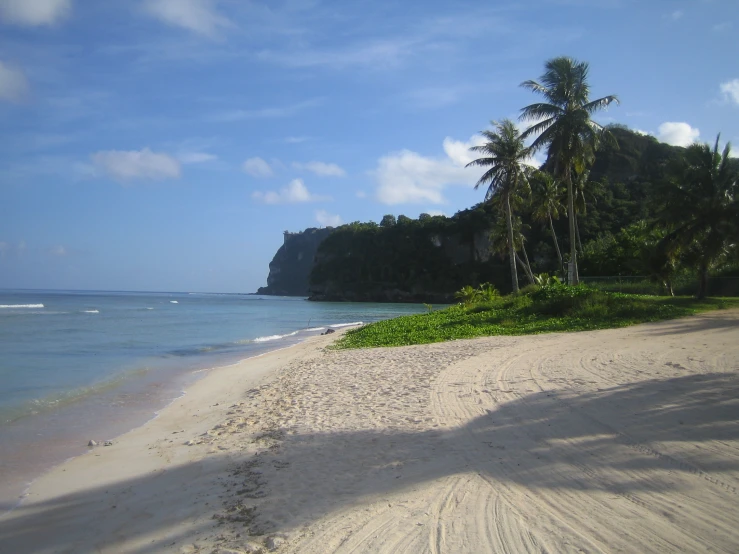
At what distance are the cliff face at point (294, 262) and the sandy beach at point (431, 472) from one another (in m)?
170

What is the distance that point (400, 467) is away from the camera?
5102 mm

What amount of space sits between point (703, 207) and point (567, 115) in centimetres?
706

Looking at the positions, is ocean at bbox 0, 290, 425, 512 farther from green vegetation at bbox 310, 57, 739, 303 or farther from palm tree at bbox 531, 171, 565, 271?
palm tree at bbox 531, 171, 565, 271

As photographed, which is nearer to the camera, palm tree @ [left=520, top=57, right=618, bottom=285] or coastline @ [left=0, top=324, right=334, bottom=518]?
coastline @ [left=0, top=324, right=334, bottom=518]

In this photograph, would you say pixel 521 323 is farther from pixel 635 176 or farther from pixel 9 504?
pixel 635 176

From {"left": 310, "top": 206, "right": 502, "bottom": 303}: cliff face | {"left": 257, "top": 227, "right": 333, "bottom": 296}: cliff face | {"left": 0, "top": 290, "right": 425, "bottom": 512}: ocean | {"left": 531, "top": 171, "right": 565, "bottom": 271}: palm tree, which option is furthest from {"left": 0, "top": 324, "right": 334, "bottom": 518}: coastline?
{"left": 257, "top": 227, "right": 333, "bottom": 296}: cliff face

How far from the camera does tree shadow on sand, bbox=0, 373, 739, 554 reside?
14.6 ft

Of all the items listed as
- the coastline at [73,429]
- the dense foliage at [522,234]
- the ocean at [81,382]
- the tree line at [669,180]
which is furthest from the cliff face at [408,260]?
the coastline at [73,429]

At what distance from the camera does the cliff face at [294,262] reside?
181 m

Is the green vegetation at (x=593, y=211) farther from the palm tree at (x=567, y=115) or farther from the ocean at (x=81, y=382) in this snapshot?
the ocean at (x=81, y=382)

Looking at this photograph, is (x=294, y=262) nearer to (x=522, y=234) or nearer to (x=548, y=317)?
(x=522, y=234)

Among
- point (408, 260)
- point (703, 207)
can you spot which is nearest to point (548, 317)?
point (703, 207)

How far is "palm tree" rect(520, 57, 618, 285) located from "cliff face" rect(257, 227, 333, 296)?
503 ft

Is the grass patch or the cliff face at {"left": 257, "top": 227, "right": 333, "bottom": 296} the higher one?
the cliff face at {"left": 257, "top": 227, "right": 333, "bottom": 296}
